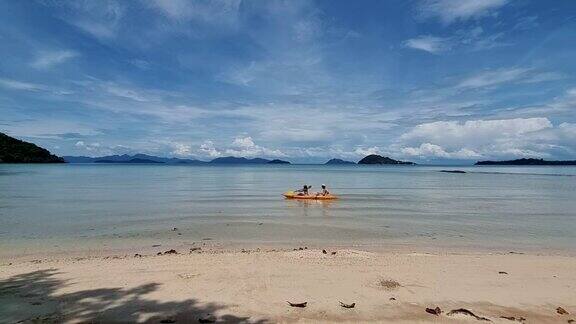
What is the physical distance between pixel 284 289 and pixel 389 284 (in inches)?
108

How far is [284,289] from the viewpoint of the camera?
396 inches

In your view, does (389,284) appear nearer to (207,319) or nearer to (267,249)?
(207,319)

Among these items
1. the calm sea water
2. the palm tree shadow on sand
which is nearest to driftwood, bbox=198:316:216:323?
the palm tree shadow on sand

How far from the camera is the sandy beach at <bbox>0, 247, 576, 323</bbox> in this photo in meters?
8.47

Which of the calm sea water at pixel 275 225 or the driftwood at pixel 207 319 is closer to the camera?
the driftwood at pixel 207 319

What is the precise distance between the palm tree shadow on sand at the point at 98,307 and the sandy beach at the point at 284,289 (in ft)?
0.07

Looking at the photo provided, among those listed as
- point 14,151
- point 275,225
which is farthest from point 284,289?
point 14,151

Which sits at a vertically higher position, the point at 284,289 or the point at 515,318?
the point at 284,289

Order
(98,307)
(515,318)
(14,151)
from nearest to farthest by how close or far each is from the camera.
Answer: (515,318), (98,307), (14,151)

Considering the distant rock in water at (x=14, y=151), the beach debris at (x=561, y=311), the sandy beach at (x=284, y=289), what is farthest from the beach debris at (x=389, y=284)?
the distant rock in water at (x=14, y=151)

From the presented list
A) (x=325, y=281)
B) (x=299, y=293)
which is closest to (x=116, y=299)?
(x=299, y=293)

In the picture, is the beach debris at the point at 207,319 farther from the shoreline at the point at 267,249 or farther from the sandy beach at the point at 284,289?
the shoreline at the point at 267,249

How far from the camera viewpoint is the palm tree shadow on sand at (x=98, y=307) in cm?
810

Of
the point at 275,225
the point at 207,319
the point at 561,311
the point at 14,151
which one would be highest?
the point at 14,151
